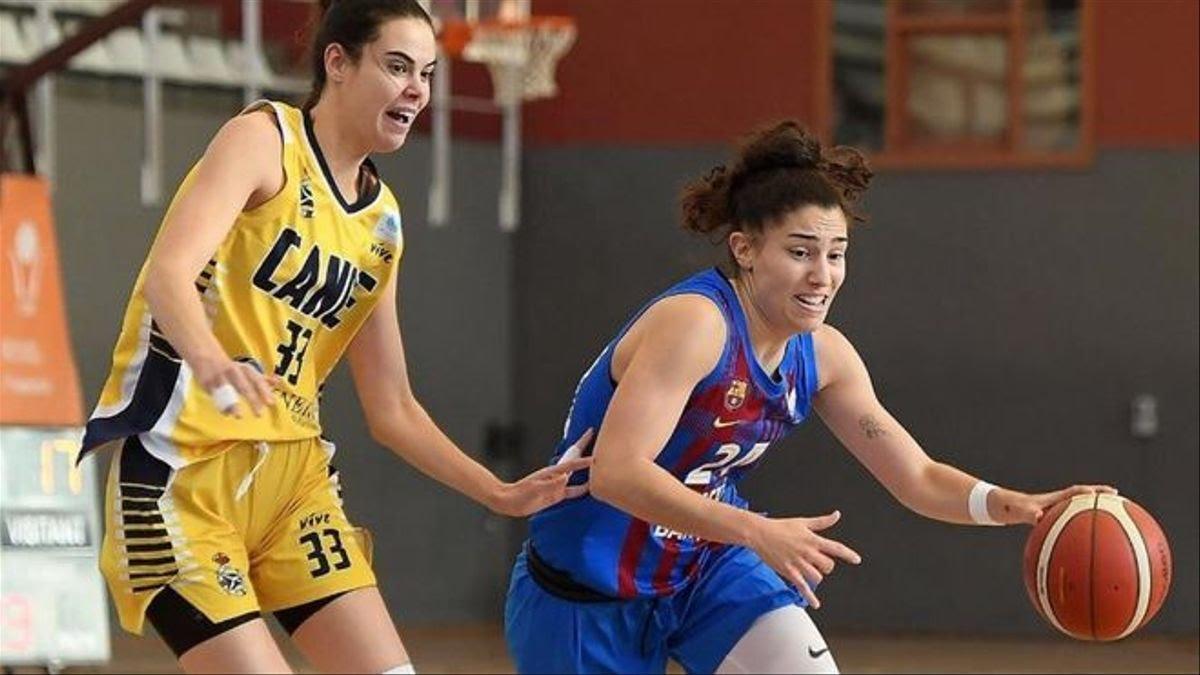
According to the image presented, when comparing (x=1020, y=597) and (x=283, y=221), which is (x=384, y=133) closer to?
(x=283, y=221)

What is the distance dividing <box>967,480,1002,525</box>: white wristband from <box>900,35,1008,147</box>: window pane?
8300 millimetres

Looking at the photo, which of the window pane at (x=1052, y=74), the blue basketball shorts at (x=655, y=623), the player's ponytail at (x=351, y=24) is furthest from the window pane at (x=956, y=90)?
the player's ponytail at (x=351, y=24)

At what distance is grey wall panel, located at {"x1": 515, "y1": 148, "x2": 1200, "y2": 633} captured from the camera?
11984mm

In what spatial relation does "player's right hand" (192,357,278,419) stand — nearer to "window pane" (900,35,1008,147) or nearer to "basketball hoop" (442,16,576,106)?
"basketball hoop" (442,16,576,106)

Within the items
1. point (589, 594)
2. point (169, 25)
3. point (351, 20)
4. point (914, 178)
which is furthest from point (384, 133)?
point (914, 178)

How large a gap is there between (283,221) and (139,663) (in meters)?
6.40

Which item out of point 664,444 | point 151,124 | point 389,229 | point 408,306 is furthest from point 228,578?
point 408,306

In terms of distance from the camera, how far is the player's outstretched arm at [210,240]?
127 inches

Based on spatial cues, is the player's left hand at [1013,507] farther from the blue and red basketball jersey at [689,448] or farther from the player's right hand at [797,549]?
the player's right hand at [797,549]

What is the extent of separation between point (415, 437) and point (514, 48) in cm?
780

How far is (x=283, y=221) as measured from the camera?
3.63m

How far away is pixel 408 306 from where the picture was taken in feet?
40.2

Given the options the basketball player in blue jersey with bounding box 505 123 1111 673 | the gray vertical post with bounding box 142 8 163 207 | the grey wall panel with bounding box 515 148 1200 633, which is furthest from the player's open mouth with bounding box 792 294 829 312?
the grey wall panel with bounding box 515 148 1200 633

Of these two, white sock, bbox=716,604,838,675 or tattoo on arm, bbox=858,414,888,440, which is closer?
white sock, bbox=716,604,838,675
